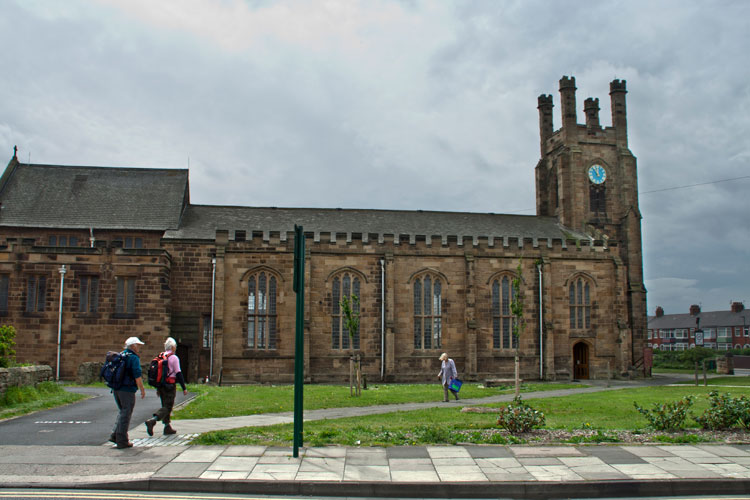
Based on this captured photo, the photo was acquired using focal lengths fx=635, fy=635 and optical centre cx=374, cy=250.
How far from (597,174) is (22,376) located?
38376 millimetres

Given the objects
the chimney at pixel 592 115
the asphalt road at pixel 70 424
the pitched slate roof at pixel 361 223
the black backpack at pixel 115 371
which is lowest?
the asphalt road at pixel 70 424

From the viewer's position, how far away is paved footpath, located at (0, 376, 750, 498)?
858cm

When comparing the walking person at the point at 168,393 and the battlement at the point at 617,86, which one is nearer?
the walking person at the point at 168,393

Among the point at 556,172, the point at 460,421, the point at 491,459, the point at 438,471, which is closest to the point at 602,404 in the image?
the point at 460,421

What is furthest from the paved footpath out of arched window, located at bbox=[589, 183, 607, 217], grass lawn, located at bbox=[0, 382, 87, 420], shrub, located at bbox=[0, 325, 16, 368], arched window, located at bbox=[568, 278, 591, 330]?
arched window, located at bbox=[589, 183, 607, 217]

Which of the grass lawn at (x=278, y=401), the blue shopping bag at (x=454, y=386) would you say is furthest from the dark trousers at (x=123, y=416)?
the blue shopping bag at (x=454, y=386)

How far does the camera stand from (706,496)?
28.2ft

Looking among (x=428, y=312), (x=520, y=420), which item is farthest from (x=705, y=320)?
(x=520, y=420)

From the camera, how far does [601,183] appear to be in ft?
147

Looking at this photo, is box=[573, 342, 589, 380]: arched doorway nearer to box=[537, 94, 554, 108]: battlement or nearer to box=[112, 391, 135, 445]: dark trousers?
box=[537, 94, 554, 108]: battlement

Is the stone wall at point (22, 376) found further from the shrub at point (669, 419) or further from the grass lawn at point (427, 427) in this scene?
the shrub at point (669, 419)

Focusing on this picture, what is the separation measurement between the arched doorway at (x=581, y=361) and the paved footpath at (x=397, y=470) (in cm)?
2701

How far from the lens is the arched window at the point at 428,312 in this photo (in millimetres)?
35219

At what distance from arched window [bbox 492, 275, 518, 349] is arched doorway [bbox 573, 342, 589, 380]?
4405mm
